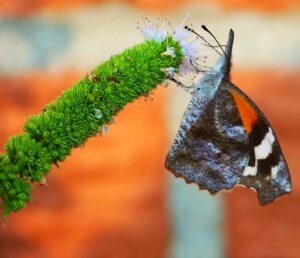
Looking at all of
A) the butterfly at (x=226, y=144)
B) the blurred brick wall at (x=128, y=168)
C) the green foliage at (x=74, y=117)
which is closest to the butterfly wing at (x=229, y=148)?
the butterfly at (x=226, y=144)

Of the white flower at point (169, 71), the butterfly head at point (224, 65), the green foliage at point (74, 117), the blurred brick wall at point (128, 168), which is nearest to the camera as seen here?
the green foliage at point (74, 117)

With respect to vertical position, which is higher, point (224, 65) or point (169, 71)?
point (224, 65)

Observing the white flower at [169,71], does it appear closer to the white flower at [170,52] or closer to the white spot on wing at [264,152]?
the white flower at [170,52]

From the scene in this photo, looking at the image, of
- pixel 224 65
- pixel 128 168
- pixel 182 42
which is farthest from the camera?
pixel 128 168

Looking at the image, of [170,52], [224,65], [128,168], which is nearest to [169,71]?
[170,52]

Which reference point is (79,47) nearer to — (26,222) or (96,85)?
(26,222)

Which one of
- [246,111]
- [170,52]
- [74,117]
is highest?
[246,111]

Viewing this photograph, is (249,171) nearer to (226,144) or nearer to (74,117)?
(226,144)
